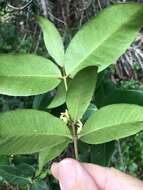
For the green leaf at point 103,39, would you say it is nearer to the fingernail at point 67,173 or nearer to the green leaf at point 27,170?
the fingernail at point 67,173

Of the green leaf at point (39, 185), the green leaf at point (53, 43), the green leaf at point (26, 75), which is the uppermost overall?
the green leaf at point (53, 43)

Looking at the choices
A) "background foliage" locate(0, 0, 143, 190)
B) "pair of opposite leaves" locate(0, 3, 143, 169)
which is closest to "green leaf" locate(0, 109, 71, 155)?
"pair of opposite leaves" locate(0, 3, 143, 169)

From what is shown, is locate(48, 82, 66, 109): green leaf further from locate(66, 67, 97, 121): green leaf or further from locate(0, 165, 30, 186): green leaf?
locate(0, 165, 30, 186): green leaf

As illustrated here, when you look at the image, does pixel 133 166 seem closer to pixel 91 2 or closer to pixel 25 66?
pixel 91 2

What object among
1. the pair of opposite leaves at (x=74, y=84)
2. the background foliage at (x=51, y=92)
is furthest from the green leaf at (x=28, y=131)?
the background foliage at (x=51, y=92)

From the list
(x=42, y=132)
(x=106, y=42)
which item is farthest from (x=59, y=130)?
(x=106, y=42)

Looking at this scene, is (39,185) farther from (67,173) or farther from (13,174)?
(67,173)
